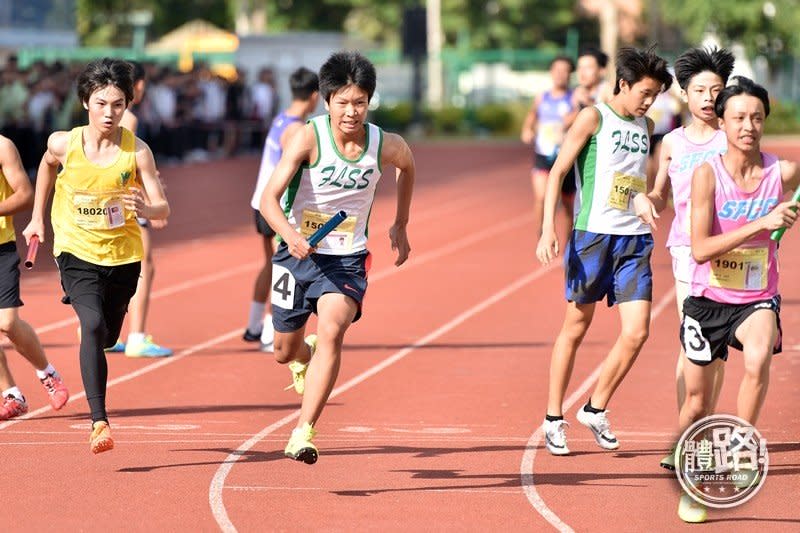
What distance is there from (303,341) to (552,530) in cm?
225

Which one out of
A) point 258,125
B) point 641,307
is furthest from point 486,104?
point 641,307

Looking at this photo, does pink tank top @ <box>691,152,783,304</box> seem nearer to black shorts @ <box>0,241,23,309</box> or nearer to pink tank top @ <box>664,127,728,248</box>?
pink tank top @ <box>664,127,728,248</box>

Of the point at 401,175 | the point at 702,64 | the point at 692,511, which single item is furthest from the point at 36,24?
the point at 692,511

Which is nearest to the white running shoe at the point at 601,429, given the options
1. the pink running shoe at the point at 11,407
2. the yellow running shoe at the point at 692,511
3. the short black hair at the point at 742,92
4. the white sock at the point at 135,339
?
the yellow running shoe at the point at 692,511

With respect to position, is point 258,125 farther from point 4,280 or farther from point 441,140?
point 4,280

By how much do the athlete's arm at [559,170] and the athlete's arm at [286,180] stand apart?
1.17 metres

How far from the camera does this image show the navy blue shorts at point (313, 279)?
25.4 feet

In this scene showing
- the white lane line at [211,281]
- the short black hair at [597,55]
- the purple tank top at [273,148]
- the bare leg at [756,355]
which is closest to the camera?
the bare leg at [756,355]

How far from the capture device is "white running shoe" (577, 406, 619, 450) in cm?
825

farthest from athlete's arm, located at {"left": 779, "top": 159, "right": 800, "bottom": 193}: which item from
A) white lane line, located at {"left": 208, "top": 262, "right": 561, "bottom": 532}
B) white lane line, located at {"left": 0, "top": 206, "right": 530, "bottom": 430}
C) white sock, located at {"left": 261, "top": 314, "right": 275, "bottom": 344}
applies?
white sock, located at {"left": 261, "top": 314, "right": 275, "bottom": 344}

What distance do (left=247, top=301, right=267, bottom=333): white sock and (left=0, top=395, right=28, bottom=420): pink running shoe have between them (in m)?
3.14

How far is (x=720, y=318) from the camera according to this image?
22.5 ft

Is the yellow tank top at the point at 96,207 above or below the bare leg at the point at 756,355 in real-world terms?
above

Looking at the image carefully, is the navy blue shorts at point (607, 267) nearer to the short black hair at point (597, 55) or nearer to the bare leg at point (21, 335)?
the bare leg at point (21, 335)
